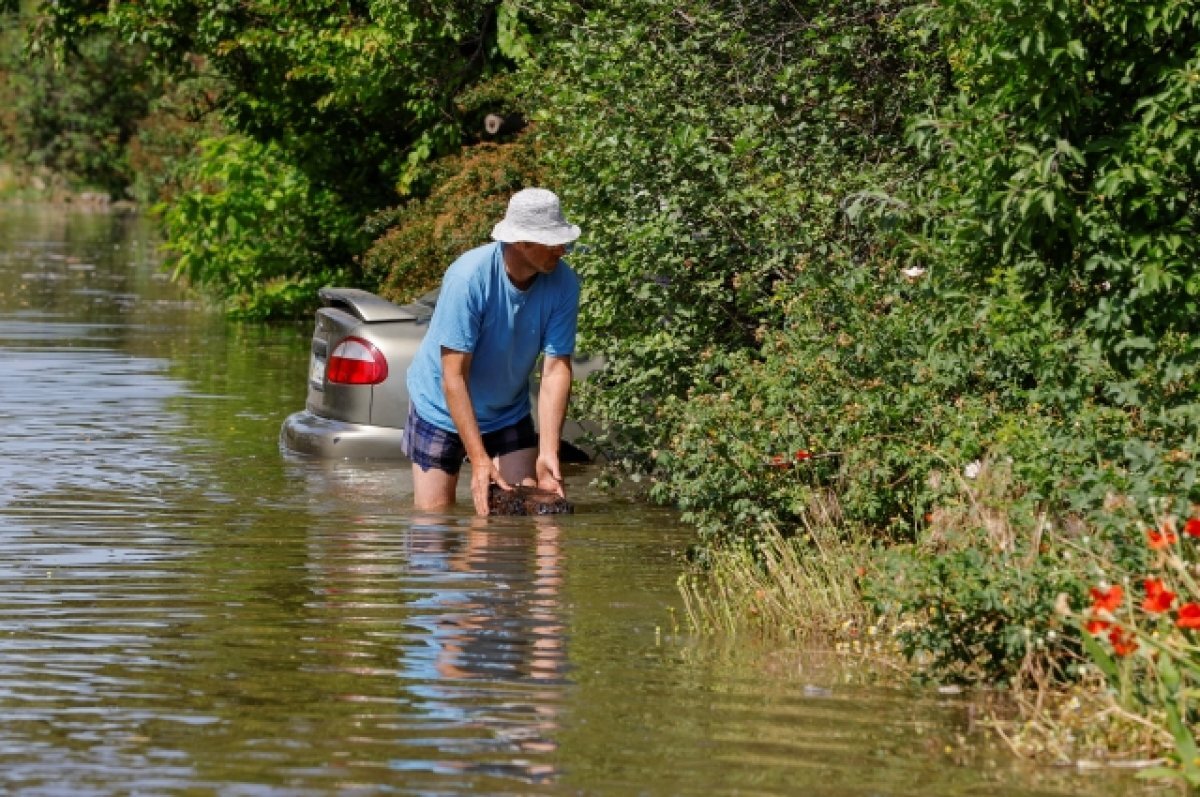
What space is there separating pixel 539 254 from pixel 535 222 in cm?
20

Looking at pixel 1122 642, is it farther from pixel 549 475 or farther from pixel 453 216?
pixel 453 216

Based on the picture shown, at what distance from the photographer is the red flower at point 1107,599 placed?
20.1 ft

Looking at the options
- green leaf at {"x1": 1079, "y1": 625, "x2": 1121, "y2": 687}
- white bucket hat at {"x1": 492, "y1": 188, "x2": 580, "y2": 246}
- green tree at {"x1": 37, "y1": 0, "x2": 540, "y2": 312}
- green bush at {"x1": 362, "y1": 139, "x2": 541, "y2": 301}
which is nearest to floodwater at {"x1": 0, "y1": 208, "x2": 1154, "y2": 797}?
green leaf at {"x1": 1079, "y1": 625, "x2": 1121, "y2": 687}

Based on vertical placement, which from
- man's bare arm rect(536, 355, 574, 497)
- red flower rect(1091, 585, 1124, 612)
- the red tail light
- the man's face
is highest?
the man's face

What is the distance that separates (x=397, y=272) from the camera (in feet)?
62.6

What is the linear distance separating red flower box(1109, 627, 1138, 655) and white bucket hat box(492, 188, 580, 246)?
366 cm

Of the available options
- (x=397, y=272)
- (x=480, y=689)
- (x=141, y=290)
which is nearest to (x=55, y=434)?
(x=397, y=272)

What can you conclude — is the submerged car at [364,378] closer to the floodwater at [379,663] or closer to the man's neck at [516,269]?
the floodwater at [379,663]

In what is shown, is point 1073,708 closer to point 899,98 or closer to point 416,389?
point 416,389

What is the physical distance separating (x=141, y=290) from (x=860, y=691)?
86.6ft

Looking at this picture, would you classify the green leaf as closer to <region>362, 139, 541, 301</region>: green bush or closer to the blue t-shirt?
the blue t-shirt

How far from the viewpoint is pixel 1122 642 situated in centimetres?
633

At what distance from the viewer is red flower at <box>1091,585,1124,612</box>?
6.12 metres

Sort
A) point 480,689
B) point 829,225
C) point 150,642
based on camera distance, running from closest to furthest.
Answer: point 480,689 < point 150,642 < point 829,225
